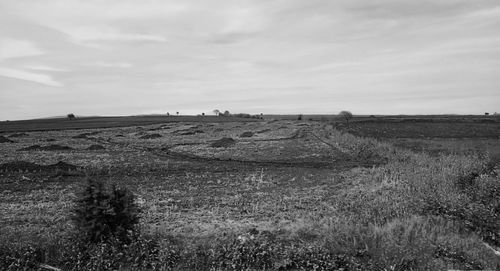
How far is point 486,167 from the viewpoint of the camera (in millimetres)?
15016

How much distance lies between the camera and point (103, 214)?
8.01 metres

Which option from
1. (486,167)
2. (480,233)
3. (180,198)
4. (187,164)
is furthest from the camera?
(187,164)

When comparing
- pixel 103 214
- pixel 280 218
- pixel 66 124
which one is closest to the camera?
pixel 103 214

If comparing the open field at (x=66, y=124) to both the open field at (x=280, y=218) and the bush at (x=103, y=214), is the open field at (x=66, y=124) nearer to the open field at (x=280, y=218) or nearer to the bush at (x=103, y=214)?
the open field at (x=280, y=218)

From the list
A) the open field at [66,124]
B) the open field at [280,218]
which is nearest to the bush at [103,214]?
the open field at [280,218]

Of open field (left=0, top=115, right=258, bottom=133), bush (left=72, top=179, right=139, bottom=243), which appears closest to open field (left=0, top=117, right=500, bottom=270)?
bush (left=72, top=179, right=139, bottom=243)

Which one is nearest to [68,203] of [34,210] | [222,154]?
[34,210]

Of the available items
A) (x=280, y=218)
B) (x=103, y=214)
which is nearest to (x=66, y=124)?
(x=103, y=214)

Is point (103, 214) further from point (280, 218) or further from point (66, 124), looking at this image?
point (66, 124)

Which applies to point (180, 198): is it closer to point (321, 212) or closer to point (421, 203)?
point (321, 212)

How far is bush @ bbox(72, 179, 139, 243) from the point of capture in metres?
7.84

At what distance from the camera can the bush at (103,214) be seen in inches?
309

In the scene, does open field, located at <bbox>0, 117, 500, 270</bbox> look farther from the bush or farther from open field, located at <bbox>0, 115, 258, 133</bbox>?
open field, located at <bbox>0, 115, 258, 133</bbox>

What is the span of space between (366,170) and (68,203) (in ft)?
51.6
